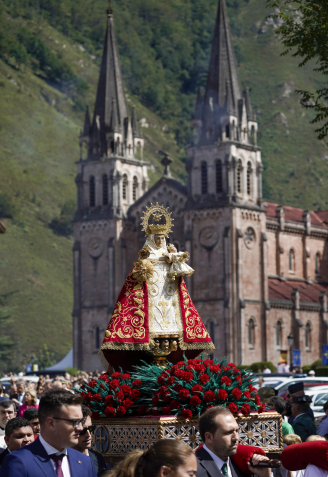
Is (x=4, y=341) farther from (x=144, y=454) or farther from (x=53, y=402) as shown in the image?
(x=144, y=454)

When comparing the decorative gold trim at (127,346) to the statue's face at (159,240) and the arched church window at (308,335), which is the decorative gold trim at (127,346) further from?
the arched church window at (308,335)

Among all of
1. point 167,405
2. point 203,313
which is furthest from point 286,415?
point 203,313

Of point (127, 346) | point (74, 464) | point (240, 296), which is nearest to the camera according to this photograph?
point (74, 464)

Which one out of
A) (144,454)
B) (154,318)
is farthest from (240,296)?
(144,454)

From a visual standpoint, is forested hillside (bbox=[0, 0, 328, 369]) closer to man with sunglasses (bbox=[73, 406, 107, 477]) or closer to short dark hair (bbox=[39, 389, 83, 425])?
man with sunglasses (bbox=[73, 406, 107, 477])

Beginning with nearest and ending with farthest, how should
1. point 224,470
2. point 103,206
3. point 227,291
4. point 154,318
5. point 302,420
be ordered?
point 224,470
point 154,318
point 302,420
point 227,291
point 103,206

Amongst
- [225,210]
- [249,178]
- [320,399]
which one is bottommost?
[320,399]

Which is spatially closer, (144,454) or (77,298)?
(144,454)

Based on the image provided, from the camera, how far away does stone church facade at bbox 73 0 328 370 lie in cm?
6375

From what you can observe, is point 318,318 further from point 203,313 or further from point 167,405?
point 167,405

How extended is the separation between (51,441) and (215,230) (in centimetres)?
5740

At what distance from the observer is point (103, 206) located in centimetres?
7075

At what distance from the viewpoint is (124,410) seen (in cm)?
1034

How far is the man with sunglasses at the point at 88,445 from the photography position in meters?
8.77
